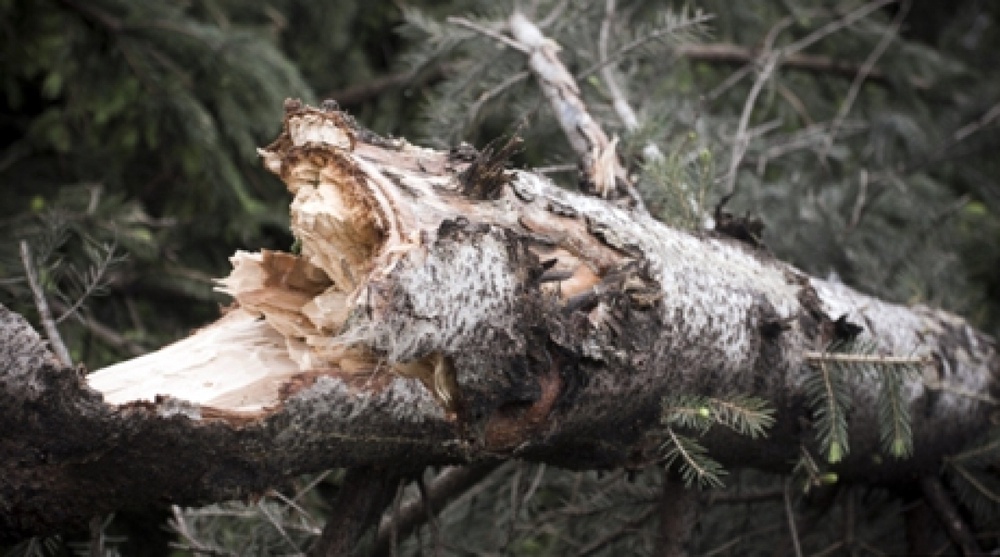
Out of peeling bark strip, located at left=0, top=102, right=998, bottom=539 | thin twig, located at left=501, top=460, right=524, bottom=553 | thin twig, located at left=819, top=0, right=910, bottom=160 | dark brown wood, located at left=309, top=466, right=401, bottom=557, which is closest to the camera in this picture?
peeling bark strip, located at left=0, top=102, right=998, bottom=539

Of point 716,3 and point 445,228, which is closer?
point 445,228

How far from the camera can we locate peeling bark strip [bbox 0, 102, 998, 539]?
1026 millimetres

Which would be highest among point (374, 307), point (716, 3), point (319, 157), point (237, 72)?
point (716, 3)

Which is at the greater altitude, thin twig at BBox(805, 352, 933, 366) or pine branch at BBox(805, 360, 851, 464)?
thin twig at BBox(805, 352, 933, 366)

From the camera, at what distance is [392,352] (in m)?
1.09

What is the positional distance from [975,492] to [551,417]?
1.22 metres

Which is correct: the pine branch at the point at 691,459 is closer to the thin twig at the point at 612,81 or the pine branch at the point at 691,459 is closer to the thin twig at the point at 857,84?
the thin twig at the point at 612,81

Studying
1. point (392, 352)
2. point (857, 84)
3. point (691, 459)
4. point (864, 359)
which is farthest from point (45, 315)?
point (857, 84)

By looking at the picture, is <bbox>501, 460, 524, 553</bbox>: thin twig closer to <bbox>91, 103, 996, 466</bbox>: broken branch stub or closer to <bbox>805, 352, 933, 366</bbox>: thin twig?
<bbox>91, 103, 996, 466</bbox>: broken branch stub

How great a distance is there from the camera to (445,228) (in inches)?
45.0

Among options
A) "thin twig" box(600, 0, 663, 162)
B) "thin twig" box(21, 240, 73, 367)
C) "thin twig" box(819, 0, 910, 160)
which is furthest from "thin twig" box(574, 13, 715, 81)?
"thin twig" box(21, 240, 73, 367)

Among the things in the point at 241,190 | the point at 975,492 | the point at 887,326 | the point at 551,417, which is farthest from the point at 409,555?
the point at 241,190

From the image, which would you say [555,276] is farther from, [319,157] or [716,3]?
[716,3]

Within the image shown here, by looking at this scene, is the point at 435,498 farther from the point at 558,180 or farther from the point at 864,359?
the point at 558,180
